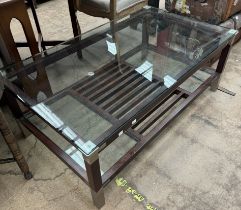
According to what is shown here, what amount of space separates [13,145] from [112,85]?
529 mm

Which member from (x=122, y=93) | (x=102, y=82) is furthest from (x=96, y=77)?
(x=122, y=93)

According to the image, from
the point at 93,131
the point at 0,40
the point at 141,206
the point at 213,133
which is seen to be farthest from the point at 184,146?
the point at 0,40

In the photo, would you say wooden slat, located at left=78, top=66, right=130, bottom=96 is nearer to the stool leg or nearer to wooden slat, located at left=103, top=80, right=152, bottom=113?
wooden slat, located at left=103, top=80, right=152, bottom=113

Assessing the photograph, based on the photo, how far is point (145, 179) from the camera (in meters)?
1.14

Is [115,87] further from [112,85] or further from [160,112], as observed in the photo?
[160,112]

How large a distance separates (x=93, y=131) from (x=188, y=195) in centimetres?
53

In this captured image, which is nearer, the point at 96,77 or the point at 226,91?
the point at 96,77

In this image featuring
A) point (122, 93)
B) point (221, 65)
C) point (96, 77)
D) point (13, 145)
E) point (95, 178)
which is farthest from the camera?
point (221, 65)

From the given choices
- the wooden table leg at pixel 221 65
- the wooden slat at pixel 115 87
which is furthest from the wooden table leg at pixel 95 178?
the wooden table leg at pixel 221 65

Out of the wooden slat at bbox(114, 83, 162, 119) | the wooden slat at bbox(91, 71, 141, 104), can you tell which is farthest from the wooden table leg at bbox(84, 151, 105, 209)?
the wooden slat at bbox(91, 71, 141, 104)

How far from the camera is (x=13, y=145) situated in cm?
103

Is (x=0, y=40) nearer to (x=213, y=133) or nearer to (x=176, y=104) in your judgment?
(x=176, y=104)

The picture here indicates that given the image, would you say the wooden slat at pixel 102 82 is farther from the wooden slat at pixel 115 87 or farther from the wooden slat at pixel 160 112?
the wooden slat at pixel 160 112

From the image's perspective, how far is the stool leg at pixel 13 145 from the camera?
0.97 m
